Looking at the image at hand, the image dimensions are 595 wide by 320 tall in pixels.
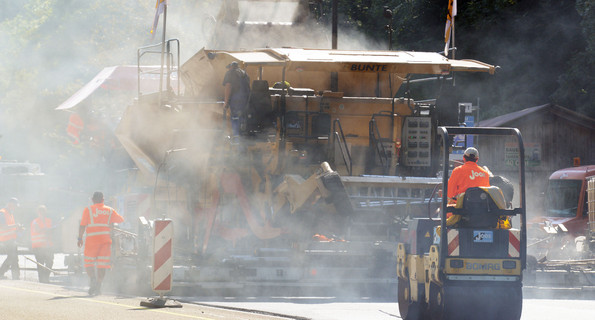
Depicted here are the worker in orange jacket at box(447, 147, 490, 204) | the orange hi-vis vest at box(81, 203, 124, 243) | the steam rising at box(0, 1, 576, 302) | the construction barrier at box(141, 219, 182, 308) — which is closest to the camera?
the worker in orange jacket at box(447, 147, 490, 204)

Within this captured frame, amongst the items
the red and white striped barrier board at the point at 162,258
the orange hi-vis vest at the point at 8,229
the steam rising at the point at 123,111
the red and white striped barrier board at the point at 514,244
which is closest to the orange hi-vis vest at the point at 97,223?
the steam rising at the point at 123,111

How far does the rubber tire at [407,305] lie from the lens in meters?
9.97

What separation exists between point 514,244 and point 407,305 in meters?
1.61

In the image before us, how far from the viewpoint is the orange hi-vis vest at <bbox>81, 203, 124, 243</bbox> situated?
14672 millimetres

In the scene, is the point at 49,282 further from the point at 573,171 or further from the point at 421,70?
the point at 573,171

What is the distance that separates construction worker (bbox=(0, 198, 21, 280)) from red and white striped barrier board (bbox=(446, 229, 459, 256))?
457 inches

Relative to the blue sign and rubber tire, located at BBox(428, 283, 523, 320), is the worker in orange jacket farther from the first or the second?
rubber tire, located at BBox(428, 283, 523, 320)

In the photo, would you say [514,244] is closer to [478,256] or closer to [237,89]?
[478,256]

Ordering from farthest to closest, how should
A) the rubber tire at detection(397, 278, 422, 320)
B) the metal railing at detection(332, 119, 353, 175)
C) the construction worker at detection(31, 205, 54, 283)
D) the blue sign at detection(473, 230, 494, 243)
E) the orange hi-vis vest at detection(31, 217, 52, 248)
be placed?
the orange hi-vis vest at detection(31, 217, 52, 248)
the construction worker at detection(31, 205, 54, 283)
the metal railing at detection(332, 119, 353, 175)
the rubber tire at detection(397, 278, 422, 320)
the blue sign at detection(473, 230, 494, 243)

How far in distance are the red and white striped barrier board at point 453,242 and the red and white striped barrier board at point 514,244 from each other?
0.49 meters

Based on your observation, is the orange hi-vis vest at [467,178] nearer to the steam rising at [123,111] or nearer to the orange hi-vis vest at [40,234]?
the steam rising at [123,111]

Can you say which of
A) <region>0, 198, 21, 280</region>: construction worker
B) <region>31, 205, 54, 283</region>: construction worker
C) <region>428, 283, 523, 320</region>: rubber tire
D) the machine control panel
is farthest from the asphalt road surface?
<region>0, 198, 21, 280</region>: construction worker

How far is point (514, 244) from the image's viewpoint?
905cm

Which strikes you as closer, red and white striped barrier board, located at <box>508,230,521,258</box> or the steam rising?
red and white striped barrier board, located at <box>508,230,521,258</box>
